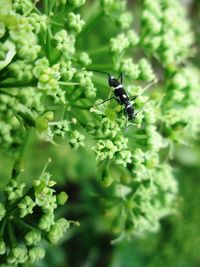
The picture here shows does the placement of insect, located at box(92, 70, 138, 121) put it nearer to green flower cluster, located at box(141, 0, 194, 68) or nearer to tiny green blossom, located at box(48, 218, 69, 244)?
green flower cluster, located at box(141, 0, 194, 68)

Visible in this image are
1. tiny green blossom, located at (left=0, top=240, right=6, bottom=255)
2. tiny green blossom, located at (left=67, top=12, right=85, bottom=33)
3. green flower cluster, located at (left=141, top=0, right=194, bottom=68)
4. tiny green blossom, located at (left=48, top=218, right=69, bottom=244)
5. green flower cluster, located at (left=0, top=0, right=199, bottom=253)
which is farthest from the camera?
A: green flower cluster, located at (left=141, top=0, right=194, bottom=68)

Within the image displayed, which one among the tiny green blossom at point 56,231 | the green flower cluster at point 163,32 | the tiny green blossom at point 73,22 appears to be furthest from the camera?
the green flower cluster at point 163,32

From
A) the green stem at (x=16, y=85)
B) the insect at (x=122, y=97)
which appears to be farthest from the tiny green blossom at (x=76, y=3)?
the green stem at (x=16, y=85)

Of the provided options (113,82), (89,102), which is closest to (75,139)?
(89,102)

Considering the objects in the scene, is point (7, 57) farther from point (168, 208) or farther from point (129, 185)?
point (168, 208)

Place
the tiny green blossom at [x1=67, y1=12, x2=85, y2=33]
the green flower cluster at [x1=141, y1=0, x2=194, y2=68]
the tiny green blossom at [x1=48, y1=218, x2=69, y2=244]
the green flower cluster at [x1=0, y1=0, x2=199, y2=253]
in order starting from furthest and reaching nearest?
the green flower cluster at [x1=141, y1=0, x2=194, y2=68] → the tiny green blossom at [x1=67, y1=12, x2=85, y2=33] → the tiny green blossom at [x1=48, y1=218, x2=69, y2=244] → the green flower cluster at [x1=0, y1=0, x2=199, y2=253]

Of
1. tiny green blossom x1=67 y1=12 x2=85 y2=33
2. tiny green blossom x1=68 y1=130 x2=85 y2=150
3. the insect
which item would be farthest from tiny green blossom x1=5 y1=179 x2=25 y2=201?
tiny green blossom x1=67 y1=12 x2=85 y2=33

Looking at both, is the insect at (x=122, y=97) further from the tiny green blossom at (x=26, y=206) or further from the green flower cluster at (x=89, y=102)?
the tiny green blossom at (x=26, y=206)

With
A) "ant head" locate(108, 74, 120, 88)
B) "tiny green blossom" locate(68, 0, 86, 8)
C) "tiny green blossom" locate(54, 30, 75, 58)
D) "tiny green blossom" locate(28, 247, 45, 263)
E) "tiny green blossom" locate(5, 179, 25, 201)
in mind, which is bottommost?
"tiny green blossom" locate(28, 247, 45, 263)
